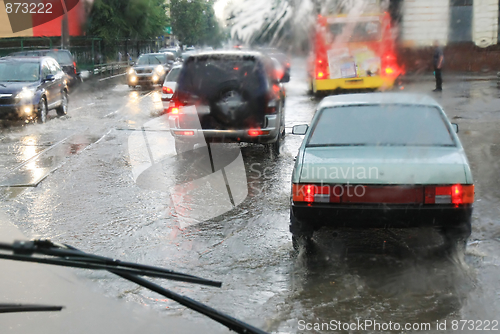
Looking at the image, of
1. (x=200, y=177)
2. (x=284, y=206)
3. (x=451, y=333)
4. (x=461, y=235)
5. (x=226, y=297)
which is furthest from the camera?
(x=200, y=177)

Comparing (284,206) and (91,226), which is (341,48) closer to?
(284,206)

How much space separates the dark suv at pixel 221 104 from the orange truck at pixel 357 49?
2.54 meters

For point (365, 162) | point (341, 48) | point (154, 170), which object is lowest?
point (154, 170)

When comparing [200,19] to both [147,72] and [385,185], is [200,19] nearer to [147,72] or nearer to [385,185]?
[385,185]

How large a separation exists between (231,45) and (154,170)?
5.56 m

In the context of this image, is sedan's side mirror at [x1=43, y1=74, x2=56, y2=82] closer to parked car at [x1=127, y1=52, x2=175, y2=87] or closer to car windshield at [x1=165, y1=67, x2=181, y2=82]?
car windshield at [x1=165, y1=67, x2=181, y2=82]

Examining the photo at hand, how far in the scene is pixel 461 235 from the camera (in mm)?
4750

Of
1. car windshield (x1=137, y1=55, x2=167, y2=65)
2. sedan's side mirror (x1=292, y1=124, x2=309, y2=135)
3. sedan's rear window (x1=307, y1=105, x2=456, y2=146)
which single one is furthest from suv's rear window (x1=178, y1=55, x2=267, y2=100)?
car windshield (x1=137, y1=55, x2=167, y2=65)

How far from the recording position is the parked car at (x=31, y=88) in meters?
14.9

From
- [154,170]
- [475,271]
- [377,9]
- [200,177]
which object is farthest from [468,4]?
[154,170]

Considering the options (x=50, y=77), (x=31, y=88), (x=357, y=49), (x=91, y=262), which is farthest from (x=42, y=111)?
(x=91, y=262)

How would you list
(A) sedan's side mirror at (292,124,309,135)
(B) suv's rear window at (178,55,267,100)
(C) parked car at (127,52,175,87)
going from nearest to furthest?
(A) sedan's side mirror at (292,124,309,135) → (B) suv's rear window at (178,55,267,100) → (C) parked car at (127,52,175,87)

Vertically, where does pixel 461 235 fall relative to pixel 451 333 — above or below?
above

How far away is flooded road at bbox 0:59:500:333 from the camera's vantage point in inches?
168
